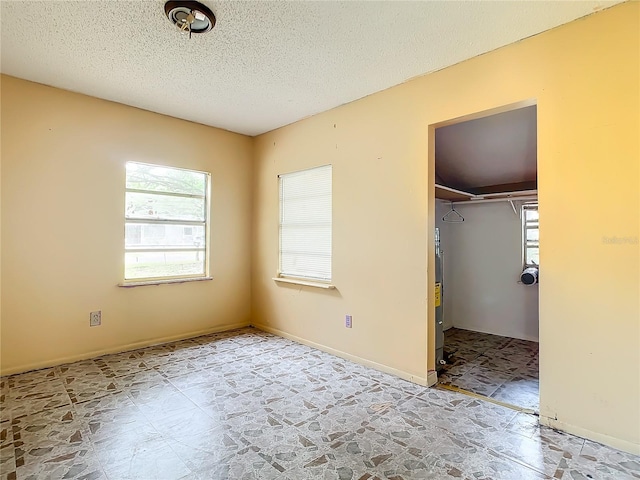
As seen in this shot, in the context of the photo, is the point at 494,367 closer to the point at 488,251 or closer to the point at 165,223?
the point at 488,251

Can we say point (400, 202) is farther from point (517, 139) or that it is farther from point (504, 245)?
point (504, 245)

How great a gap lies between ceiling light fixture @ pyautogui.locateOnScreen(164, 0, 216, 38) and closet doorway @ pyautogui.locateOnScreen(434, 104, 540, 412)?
8.18 ft

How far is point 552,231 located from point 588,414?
1.13 metres

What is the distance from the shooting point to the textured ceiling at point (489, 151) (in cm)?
343

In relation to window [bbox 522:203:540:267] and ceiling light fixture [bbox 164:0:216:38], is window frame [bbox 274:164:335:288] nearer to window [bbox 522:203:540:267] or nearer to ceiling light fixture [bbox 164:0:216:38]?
ceiling light fixture [bbox 164:0:216:38]

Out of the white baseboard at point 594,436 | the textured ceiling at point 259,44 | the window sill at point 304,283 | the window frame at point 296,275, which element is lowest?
the white baseboard at point 594,436

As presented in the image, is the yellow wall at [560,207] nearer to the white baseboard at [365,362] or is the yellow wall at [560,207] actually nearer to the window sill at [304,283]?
the white baseboard at [365,362]

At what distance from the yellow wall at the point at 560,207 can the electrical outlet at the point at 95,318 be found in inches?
105

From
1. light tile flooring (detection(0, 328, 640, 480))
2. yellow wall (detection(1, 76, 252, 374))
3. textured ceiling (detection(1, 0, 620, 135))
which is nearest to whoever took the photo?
light tile flooring (detection(0, 328, 640, 480))

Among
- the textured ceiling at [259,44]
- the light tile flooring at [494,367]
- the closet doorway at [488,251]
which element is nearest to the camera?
the textured ceiling at [259,44]

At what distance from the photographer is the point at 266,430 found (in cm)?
214

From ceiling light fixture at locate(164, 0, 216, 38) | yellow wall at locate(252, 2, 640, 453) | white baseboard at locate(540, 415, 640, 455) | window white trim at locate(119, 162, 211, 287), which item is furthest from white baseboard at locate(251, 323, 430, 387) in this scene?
ceiling light fixture at locate(164, 0, 216, 38)

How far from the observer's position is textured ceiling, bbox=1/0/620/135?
2.06 meters

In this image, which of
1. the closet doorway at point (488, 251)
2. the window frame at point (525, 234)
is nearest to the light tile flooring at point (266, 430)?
the closet doorway at point (488, 251)
